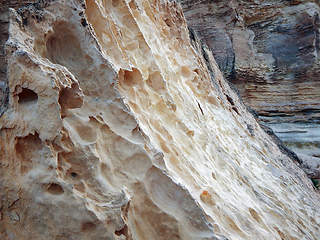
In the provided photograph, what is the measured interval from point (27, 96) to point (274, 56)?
9048 millimetres

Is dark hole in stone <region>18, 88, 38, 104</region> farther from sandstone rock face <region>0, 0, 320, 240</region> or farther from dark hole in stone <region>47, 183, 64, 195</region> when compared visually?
dark hole in stone <region>47, 183, 64, 195</region>

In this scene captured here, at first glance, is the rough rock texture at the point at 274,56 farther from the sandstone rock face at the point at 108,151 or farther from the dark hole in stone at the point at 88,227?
Result: the dark hole in stone at the point at 88,227

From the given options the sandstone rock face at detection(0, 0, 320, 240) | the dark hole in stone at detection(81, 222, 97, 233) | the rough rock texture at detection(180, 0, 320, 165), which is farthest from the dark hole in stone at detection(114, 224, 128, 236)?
the rough rock texture at detection(180, 0, 320, 165)

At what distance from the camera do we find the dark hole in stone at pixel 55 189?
1.81 metres

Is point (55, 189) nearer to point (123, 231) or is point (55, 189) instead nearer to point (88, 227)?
point (88, 227)

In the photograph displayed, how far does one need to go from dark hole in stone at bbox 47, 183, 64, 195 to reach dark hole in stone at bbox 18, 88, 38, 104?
0.58 m

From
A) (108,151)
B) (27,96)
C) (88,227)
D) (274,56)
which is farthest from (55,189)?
(274,56)

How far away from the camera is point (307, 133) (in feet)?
28.8

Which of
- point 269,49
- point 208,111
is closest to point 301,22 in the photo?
point 269,49

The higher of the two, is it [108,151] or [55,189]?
[108,151]

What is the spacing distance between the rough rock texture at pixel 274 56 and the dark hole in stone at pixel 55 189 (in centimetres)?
784

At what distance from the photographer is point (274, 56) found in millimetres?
9422

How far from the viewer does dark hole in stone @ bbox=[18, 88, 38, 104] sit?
1.91 metres

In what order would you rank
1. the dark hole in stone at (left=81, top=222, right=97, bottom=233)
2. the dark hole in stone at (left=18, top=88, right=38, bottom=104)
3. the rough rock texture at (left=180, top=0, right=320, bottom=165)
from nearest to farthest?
the dark hole in stone at (left=81, top=222, right=97, bottom=233) → the dark hole in stone at (left=18, top=88, right=38, bottom=104) → the rough rock texture at (left=180, top=0, right=320, bottom=165)
